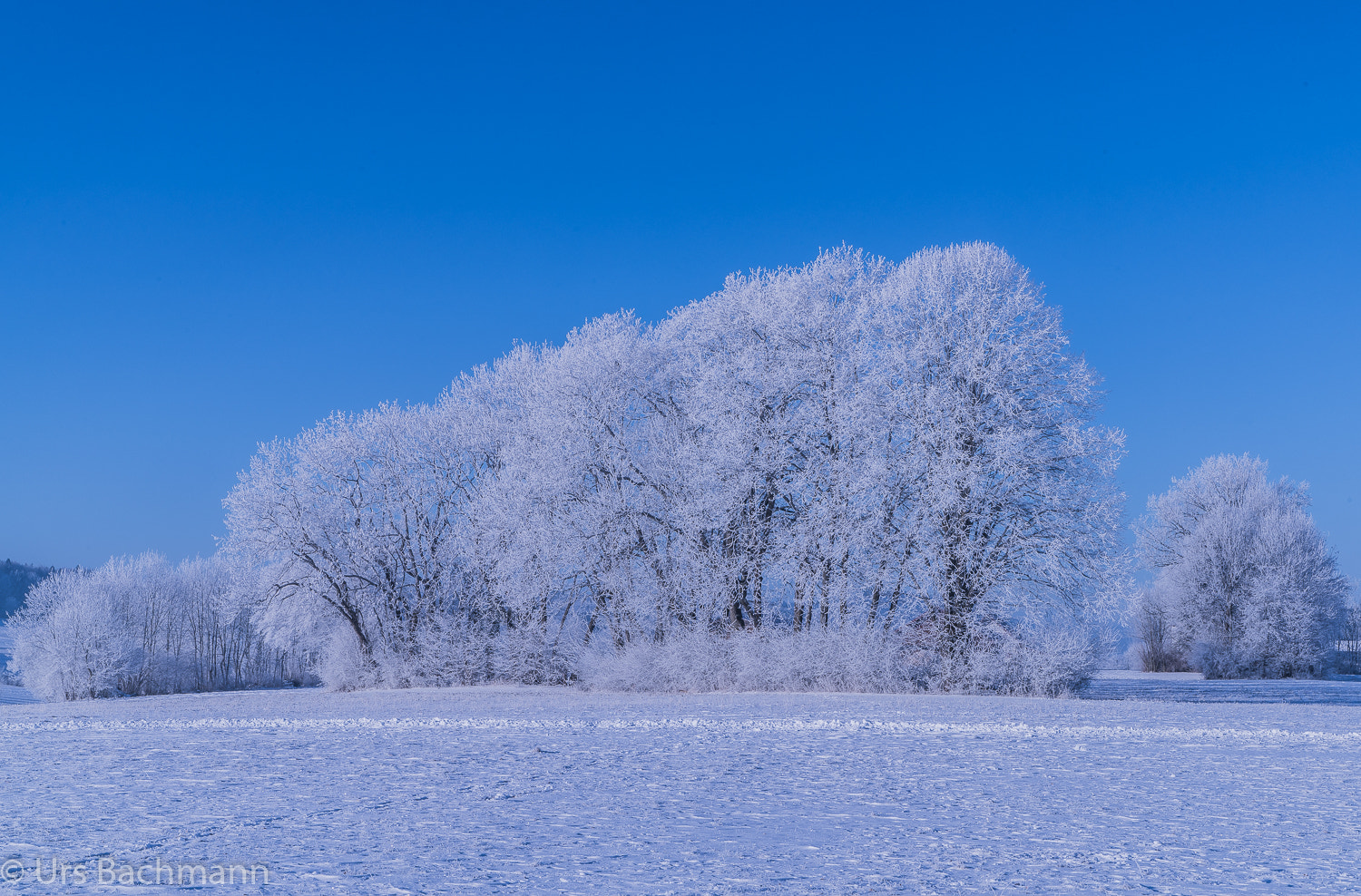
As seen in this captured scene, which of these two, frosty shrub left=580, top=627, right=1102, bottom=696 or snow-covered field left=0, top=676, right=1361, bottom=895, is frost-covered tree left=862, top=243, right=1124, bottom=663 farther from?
snow-covered field left=0, top=676, right=1361, bottom=895

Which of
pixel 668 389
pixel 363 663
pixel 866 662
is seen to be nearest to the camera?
pixel 866 662

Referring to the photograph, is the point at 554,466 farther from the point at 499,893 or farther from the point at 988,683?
the point at 499,893

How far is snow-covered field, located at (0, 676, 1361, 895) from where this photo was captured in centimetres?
522

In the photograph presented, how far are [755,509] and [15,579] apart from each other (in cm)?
10854

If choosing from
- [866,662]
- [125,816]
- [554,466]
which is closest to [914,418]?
[866,662]

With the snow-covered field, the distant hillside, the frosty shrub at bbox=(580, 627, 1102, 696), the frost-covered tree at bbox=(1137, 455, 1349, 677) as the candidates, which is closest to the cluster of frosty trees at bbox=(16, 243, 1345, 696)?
the frosty shrub at bbox=(580, 627, 1102, 696)

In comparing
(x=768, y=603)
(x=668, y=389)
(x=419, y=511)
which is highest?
(x=668, y=389)

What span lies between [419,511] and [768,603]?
13434mm

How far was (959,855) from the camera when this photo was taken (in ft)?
18.5

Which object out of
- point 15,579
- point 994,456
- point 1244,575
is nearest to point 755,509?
point 994,456

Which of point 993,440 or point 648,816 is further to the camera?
point 993,440

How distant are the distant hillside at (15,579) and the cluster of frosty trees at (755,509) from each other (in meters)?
76.0

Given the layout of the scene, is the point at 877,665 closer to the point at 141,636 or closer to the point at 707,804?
the point at 707,804

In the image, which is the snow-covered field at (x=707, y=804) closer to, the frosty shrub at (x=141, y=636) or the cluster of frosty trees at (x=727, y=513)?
the cluster of frosty trees at (x=727, y=513)
